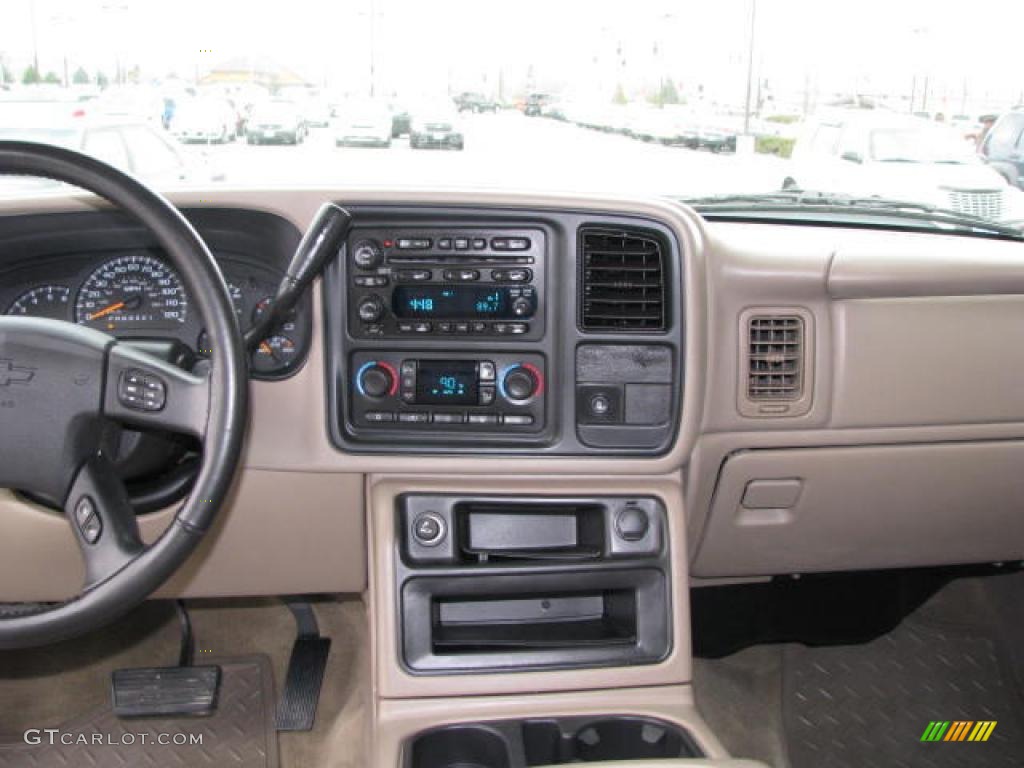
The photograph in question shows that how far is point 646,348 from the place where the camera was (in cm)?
193

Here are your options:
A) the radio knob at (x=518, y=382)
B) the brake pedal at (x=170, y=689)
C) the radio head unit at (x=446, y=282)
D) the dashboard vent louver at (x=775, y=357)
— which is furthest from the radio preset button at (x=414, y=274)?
the brake pedal at (x=170, y=689)

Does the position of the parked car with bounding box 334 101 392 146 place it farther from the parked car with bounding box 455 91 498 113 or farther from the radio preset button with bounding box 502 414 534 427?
the radio preset button with bounding box 502 414 534 427

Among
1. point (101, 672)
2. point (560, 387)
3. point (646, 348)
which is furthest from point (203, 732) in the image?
point (646, 348)

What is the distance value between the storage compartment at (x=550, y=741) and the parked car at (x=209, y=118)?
147 cm

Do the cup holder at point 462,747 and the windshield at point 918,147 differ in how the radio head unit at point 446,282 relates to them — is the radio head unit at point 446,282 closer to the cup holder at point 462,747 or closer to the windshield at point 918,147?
the cup holder at point 462,747

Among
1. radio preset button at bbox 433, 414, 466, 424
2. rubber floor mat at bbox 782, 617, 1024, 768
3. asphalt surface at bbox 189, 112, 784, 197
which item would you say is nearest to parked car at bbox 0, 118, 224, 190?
asphalt surface at bbox 189, 112, 784, 197

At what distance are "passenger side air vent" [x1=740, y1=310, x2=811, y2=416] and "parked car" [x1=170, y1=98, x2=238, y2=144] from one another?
130 cm

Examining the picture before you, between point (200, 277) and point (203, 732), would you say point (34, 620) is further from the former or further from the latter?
point (203, 732)

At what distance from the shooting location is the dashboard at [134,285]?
1926mm

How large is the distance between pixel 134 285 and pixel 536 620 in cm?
101

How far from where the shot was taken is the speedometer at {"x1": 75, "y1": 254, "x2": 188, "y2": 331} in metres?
1.96

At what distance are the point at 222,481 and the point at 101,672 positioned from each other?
146 centimetres

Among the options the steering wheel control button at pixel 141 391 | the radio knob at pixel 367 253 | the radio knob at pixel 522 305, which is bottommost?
the steering wheel control button at pixel 141 391

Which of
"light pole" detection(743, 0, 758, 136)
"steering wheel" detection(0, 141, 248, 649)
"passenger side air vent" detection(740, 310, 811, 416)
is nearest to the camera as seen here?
"steering wheel" detection(0, 141, 248, 649)
